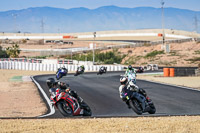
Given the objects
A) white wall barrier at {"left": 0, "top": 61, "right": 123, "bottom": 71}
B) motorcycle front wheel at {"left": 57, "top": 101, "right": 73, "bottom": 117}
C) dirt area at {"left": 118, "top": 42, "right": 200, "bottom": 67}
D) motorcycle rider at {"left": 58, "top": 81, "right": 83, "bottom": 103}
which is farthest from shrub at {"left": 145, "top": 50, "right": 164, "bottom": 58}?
motorcycle front wheel at {"left": 57, "top": 101, "right": 73, "bottom": 117}

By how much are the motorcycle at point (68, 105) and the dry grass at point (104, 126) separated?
59.6 inches

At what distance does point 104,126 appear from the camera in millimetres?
11883

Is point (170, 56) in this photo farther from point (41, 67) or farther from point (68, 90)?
point (68, 90)

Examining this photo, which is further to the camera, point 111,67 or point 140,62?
point 140,62

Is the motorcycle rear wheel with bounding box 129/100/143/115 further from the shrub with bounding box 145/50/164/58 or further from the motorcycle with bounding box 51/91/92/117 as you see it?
the shrub with bounding box 145/50/164/58

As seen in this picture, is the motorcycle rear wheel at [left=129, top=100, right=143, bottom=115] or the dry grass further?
the motorcycle rear wheel at [left=129, top=100, right=143, bottom=115]

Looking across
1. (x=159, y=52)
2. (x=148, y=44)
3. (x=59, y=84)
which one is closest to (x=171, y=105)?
(x=59, y=84)

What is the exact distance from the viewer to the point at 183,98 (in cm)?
2208

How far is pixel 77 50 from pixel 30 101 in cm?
7350

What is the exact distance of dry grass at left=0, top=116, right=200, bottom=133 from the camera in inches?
441

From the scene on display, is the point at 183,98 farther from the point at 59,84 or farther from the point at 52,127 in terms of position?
the point at 52,127

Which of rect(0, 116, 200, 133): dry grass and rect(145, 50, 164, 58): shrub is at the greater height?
rect(145, 50, 164, 58): shrub

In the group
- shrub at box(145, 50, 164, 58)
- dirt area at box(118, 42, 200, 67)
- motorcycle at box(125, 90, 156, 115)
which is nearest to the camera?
motorcycle at box(125, 90, 156, 115)

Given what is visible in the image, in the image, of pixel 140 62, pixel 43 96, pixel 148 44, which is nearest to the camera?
pixel 43 96
